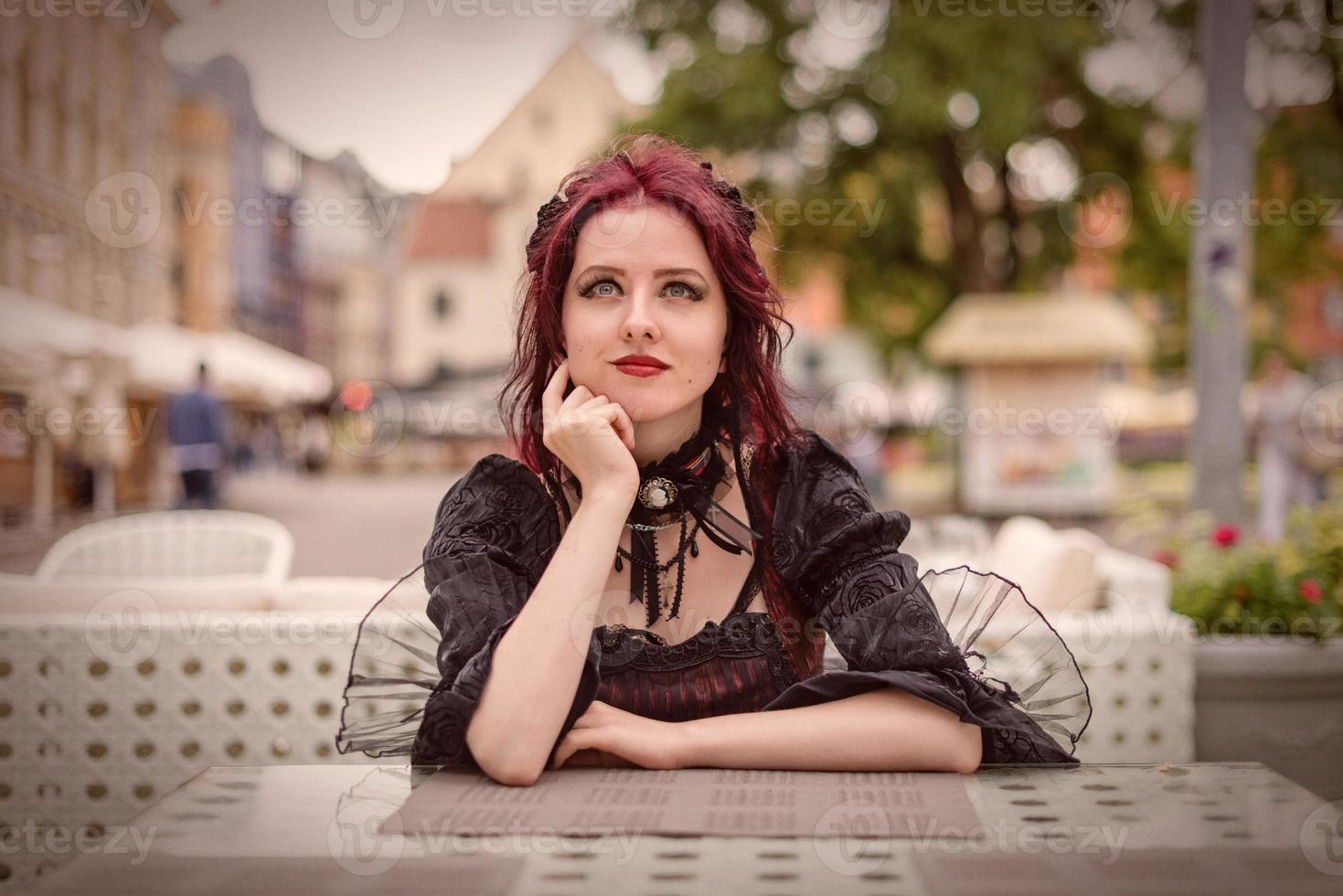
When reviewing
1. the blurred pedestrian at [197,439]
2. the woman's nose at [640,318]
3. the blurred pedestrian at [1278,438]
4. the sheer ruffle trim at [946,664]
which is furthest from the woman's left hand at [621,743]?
the blurred pedestrian at [197,439]

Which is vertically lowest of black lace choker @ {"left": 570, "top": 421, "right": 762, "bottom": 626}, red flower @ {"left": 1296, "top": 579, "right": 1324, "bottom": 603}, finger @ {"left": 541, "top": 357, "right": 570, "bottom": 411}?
red flower @ {"left": 1296, "top": 579, "right": 1324, "bottom": 603}

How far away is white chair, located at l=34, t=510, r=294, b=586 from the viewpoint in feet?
12.2

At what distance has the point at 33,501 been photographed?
1299 centimetres

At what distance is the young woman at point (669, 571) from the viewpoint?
1.36 metres

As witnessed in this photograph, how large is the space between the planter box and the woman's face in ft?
7.34

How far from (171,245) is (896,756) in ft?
83.8

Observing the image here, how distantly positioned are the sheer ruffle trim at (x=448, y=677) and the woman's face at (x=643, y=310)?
0.35 meters

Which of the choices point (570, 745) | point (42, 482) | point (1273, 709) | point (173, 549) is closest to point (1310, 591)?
point (1273, 709)

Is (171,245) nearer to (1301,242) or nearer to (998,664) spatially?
A: (1301,242)

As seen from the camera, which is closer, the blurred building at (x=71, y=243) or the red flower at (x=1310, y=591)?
the red flower at (x=1310, y=591)

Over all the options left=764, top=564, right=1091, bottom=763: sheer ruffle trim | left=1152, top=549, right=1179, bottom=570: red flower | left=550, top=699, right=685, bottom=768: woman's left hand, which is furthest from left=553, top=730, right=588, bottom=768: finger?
left=1152, top=549, right=1179, bottom=570: red flower

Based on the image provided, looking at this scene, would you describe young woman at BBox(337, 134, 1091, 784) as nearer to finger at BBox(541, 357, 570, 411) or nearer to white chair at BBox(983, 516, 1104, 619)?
finger at BBox(541, 357, 570, 411)

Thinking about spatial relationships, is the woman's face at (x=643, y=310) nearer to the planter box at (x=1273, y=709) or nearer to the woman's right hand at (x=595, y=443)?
the woman's right hand at (x=595, y=443)

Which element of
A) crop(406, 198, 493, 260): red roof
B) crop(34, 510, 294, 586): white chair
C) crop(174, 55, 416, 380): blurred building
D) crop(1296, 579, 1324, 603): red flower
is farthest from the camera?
crop(406, 198, 493, 260): red roof
